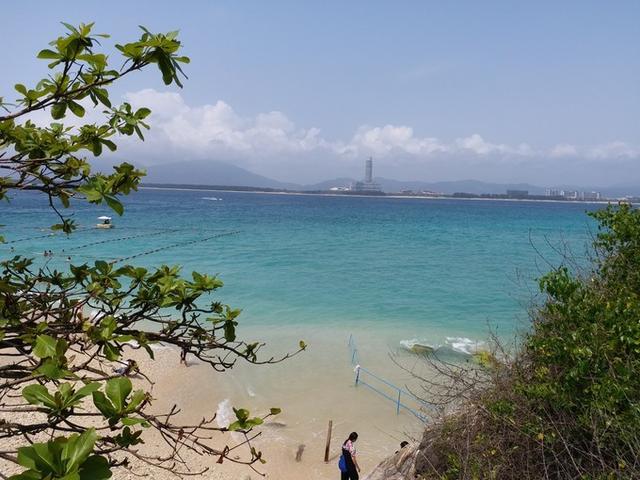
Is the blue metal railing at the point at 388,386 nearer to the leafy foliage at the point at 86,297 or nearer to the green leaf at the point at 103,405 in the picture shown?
the leafy foliage at the point at 86,297

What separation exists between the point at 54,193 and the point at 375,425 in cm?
1064

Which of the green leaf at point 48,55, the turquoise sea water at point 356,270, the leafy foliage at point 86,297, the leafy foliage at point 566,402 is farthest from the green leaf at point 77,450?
the turquoise sea water at point 356,270

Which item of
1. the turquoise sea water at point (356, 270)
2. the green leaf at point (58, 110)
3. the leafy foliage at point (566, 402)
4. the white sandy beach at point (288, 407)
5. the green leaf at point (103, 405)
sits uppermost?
the green leaf at point (58, 110)

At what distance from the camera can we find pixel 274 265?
31.0 metres

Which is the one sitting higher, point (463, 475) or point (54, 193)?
point (54, 193)

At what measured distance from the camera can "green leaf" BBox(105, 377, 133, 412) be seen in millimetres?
1570

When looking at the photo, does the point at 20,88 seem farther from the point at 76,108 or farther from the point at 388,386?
the point at 388,386

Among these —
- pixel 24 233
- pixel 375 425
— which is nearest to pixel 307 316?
pixel 375 425

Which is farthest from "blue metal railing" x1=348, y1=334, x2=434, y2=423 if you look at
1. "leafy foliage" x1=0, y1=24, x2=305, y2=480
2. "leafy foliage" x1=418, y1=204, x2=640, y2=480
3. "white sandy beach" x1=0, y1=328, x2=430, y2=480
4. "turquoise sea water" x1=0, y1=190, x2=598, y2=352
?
"leafy foliage" x1=0, y1=24, x2=305, y2=480

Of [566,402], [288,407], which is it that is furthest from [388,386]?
[566,402]

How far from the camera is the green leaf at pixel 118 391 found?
157 cm

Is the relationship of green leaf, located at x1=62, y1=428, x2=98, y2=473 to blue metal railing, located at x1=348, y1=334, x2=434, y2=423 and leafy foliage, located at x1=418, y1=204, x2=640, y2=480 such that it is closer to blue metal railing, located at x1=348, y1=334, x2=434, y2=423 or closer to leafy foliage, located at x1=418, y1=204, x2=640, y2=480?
leafy foliage, located at x1=418, y1=204, x2=640, y2=480

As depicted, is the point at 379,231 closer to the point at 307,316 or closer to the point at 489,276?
the point at 489,276

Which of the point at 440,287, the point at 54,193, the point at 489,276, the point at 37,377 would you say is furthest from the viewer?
the point at 489,276
